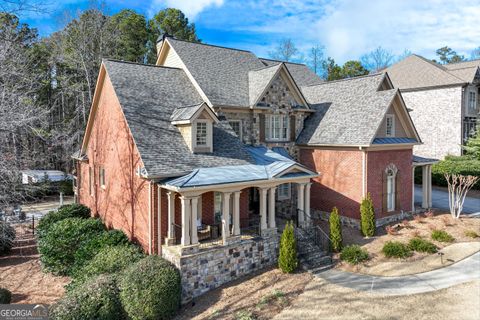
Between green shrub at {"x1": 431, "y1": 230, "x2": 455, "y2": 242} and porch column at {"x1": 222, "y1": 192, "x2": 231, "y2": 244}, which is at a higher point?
porch column at {"x1": 222, "y1": 192, "x2": 231, "y2": 244}

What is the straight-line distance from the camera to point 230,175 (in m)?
14.5

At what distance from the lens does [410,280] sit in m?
12.9

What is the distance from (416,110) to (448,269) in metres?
28.5

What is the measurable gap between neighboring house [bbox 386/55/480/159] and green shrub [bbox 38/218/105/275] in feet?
114

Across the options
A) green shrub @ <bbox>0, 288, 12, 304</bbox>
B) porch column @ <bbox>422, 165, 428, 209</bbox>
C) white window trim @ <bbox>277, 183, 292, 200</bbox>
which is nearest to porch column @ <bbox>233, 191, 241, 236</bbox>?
white window trim @ <bbox>277, 183, 292, 200</bbox>

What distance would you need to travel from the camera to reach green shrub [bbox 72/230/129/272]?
14805 mm

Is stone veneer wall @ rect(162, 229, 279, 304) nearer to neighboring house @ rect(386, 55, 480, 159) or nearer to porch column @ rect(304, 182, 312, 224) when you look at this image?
porch column @ rect(304, 182, 312, 224)

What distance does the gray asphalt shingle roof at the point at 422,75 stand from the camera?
3514 centimetres

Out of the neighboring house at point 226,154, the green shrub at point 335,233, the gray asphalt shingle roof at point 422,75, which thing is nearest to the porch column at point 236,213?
the neighboring house at point 226,154

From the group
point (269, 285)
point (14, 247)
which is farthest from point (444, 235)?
point (14, 247)

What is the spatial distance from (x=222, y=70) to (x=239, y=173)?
933 centimetres

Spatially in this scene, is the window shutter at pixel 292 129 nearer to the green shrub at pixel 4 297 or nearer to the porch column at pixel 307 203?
the porch column at pixel 307 203

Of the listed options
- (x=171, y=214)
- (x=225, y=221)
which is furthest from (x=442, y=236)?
(x=171, y=214)

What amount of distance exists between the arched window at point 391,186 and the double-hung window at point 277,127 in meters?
6.56
